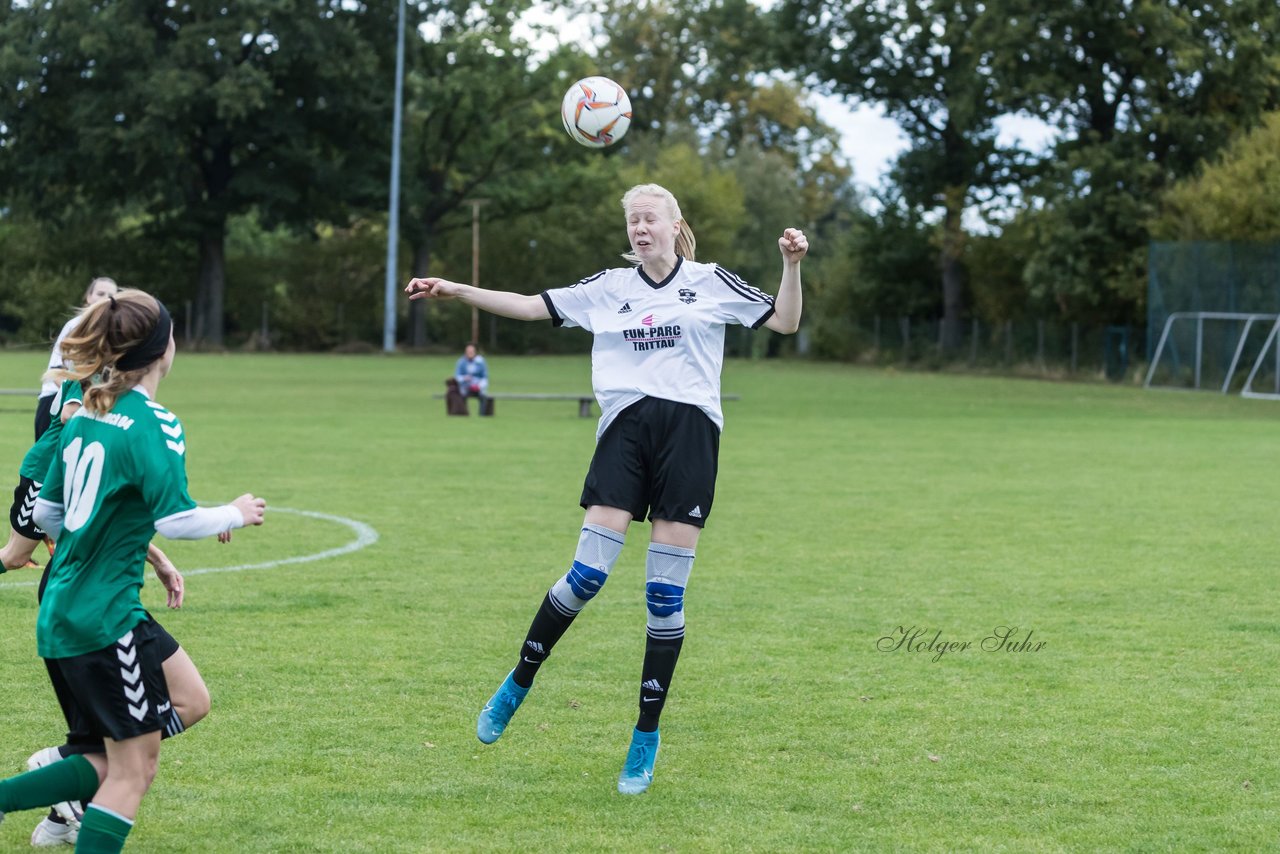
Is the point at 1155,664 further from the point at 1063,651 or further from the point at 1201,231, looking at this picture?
the point at 1201,231

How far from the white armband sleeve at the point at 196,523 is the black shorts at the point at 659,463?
1.82m

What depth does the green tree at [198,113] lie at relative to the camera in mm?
53125

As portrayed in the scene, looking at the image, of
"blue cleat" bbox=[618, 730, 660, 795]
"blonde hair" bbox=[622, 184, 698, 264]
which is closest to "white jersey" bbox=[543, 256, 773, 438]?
"blonde hair" bbox=[622, 184, 698, 264]

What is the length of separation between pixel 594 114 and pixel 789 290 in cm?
271

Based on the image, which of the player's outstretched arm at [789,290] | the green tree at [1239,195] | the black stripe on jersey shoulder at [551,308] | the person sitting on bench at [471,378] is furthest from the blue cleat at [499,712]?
the green tree at [1239,195]

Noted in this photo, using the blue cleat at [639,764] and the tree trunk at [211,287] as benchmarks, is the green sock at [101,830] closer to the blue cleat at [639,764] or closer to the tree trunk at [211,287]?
the blue cleat at [639,764]

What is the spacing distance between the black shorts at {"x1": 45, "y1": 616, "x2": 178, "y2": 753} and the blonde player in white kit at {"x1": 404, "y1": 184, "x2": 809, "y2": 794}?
175 cm

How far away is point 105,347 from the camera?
157 inches

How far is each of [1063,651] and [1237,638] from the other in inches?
39.7

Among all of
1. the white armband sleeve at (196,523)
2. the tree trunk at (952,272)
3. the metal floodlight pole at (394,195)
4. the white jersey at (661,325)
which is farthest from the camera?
the metal floodlight pole at (394,195)

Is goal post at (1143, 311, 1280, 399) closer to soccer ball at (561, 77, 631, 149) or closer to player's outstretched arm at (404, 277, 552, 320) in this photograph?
soccer ball at (561, 77, 631, 149)

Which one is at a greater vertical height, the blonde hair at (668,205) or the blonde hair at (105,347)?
the blonde hair at (668,205)

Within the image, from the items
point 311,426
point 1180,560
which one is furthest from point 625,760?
point 311,426

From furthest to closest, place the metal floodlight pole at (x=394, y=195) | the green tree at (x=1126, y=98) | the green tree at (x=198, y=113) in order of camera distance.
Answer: the metal floodlight pole at (x=394, y=195)
the green tree at (x=198, y=113)
the green tree at (x=1126, y=98)
